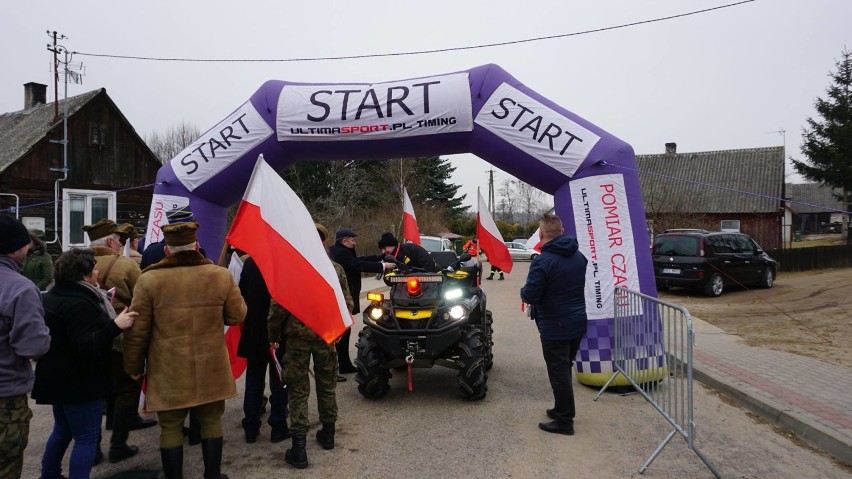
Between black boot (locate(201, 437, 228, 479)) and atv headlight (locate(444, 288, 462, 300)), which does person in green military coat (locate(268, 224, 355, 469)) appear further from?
atv headlight (locate(444, 288, 462, 300))

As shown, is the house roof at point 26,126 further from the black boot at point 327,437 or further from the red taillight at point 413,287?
the black boot at point 327,437

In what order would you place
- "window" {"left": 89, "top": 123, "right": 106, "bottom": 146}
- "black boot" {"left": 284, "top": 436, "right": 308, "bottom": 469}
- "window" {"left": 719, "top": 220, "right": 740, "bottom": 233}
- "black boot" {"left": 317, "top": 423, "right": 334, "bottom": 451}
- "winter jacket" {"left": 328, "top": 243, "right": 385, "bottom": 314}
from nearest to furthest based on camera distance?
"black boot" {"left": 284, "top": 436, "right": 308, "bottom": 469}
"black boot" {"left": 317, "top": 423, "right": 334, "bottom": 451}
"winter jacket" {"left": 328, "top": 243, "right": 385, "bottom": 314}
"window" {"left": 89, "top": 123, "right": 106, "bottom": 146}
"window" {"left": 719, "top": 220, "right": 740, "bottom": 233}

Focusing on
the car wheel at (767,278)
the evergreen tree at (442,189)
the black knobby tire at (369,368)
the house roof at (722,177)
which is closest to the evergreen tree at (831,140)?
the house roof at (722,177)

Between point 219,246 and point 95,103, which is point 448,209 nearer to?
point 95,103

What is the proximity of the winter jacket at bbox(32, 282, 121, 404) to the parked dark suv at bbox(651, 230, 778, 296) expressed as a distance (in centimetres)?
1319

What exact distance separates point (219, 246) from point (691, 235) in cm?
1184

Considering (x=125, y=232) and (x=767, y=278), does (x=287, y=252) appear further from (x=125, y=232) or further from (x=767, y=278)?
(x=767, y=278)

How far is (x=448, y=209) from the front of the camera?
→ 142ft

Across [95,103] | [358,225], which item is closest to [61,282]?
[95,103]

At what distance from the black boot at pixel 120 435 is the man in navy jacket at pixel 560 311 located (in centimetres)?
350

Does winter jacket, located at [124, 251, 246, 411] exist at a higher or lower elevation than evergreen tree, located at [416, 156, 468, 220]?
lower

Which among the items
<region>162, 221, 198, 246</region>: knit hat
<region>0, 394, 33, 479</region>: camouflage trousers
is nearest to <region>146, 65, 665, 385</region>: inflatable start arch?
<region>162, 221, 198, 246</region>: knit hat

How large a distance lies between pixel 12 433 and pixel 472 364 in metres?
3.79

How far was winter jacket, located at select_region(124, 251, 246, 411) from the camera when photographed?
11.4 ft
